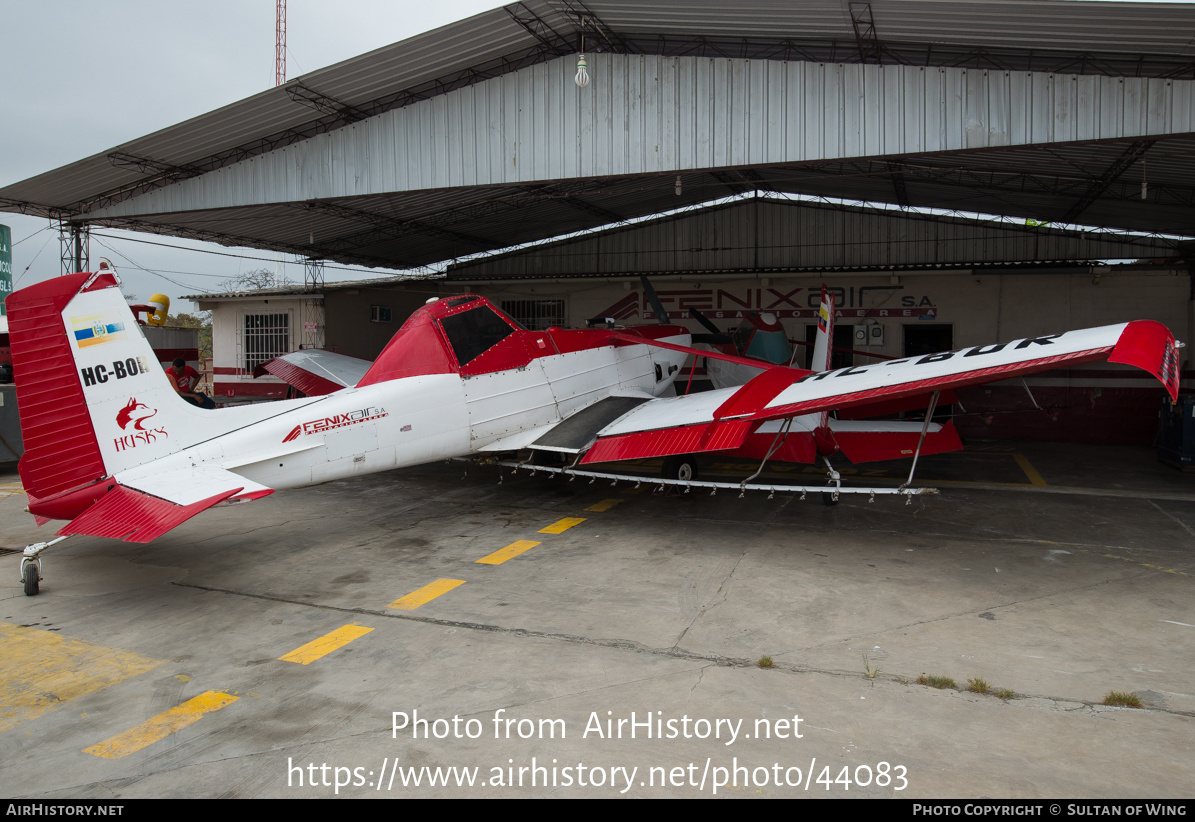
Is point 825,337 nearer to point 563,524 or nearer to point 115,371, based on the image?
point 563,524

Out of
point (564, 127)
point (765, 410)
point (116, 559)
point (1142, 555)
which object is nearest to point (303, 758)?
point (116, 559)

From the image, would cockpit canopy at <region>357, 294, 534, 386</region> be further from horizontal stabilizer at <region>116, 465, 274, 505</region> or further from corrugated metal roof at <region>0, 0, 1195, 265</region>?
corrugated metal roof at <region>0, 0, 1195, 265</region>

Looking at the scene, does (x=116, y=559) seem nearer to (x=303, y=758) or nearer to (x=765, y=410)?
(x=303, y=758)

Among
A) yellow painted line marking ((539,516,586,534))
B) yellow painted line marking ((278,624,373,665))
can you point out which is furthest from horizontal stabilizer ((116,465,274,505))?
yellow painted line marking ((539,516,586,534))

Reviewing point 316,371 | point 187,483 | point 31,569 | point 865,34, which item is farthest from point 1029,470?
point 31,569

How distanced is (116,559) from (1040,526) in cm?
1001

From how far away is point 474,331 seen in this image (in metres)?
8.40

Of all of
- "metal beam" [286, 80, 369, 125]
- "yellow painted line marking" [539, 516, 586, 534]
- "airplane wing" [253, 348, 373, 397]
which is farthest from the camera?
"airplane wing" [253, 348, 373, 397]

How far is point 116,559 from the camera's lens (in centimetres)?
683

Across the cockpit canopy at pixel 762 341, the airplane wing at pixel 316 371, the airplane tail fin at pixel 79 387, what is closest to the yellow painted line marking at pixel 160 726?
the airplane tail fin at pixel 79 387

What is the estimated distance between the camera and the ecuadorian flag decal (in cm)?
578

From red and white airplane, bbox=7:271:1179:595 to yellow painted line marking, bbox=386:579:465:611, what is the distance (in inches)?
56.2

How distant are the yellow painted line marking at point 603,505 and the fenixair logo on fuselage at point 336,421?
3020 mm
